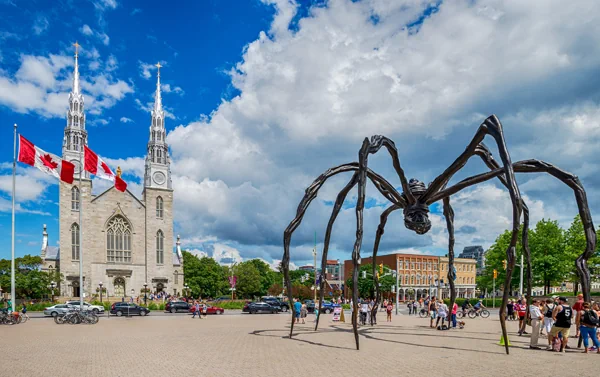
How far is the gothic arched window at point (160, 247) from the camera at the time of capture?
240 feet

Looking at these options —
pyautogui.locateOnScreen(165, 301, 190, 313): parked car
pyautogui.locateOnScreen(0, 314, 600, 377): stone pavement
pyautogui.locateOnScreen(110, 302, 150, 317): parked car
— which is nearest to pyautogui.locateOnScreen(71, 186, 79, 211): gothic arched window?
pyautogui.locateOnScreen(165, 301, 190, 313): parked car

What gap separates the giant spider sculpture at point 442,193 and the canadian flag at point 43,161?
65.1ft

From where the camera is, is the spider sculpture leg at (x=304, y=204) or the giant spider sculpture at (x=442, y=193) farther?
the spider sculpture leg at (x=304, y=204)

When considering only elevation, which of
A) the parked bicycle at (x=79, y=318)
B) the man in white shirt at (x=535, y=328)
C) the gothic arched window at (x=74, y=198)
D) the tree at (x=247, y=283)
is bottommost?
the tree at (x=247, y=283)

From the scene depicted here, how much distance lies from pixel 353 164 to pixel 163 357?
769cm

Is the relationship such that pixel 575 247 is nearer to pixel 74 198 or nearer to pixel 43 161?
pixel 43 161

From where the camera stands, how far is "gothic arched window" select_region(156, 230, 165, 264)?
2884 inches

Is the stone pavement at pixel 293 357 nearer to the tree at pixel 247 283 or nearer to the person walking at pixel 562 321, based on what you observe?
the person walking at pixel 562 321

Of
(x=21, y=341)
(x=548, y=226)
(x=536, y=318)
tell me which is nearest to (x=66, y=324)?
(x=21, y=341)

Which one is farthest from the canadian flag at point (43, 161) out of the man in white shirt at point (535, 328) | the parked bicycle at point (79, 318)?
the man in white shirt at point (535, 328)

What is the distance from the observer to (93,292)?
66562 millimetres

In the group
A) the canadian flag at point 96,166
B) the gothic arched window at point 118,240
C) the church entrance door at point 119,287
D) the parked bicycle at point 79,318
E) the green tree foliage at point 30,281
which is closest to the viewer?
the parked bicycle at point 79,318

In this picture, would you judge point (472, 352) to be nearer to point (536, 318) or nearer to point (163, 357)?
point (536, 318)

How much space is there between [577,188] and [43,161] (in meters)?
27.2
